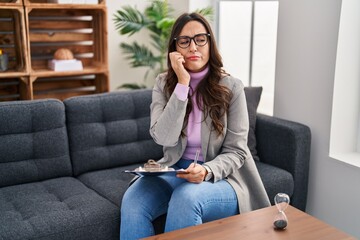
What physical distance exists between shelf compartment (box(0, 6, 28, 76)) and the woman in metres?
1.20

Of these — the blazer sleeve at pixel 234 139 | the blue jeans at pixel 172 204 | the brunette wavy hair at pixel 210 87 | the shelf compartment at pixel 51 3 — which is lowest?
the blue jeans at pixel 172 204

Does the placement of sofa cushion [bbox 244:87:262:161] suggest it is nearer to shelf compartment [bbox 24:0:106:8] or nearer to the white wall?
the white wall

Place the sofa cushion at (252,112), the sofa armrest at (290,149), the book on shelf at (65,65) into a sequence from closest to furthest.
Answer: the sofa armrest at (290,149) < the sofa cushion at (252,112) < the book on shelf at (65,65)

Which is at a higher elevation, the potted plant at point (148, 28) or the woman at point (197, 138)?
the potted plant at point (148, 28)

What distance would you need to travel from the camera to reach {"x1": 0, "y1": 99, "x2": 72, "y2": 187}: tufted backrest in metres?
2.15

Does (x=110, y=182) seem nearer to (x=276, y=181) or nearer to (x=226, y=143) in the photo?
(x=226, y=143)

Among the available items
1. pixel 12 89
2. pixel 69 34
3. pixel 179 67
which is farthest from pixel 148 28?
pixel 179 67

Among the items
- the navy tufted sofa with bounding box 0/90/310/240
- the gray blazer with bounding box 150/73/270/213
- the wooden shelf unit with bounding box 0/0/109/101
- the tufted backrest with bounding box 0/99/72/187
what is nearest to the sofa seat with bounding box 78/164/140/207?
the navy tufted sofa with bounding box 0/90/310/240

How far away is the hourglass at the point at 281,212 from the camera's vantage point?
4.81ft

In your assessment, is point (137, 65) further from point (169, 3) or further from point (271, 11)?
point (271, 11)

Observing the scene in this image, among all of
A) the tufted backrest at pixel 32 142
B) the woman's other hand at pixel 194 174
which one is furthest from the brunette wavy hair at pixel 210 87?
the tufted backrest at pixel 32 142

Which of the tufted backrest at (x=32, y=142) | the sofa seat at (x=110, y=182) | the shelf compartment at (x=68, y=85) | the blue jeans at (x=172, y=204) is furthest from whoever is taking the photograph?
the shelf compartment at (x=68, y=85)

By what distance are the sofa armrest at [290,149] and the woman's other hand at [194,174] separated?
76 centimetres

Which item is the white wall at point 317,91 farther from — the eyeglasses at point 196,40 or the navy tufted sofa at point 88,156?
the eyeglasses at point 196,40
